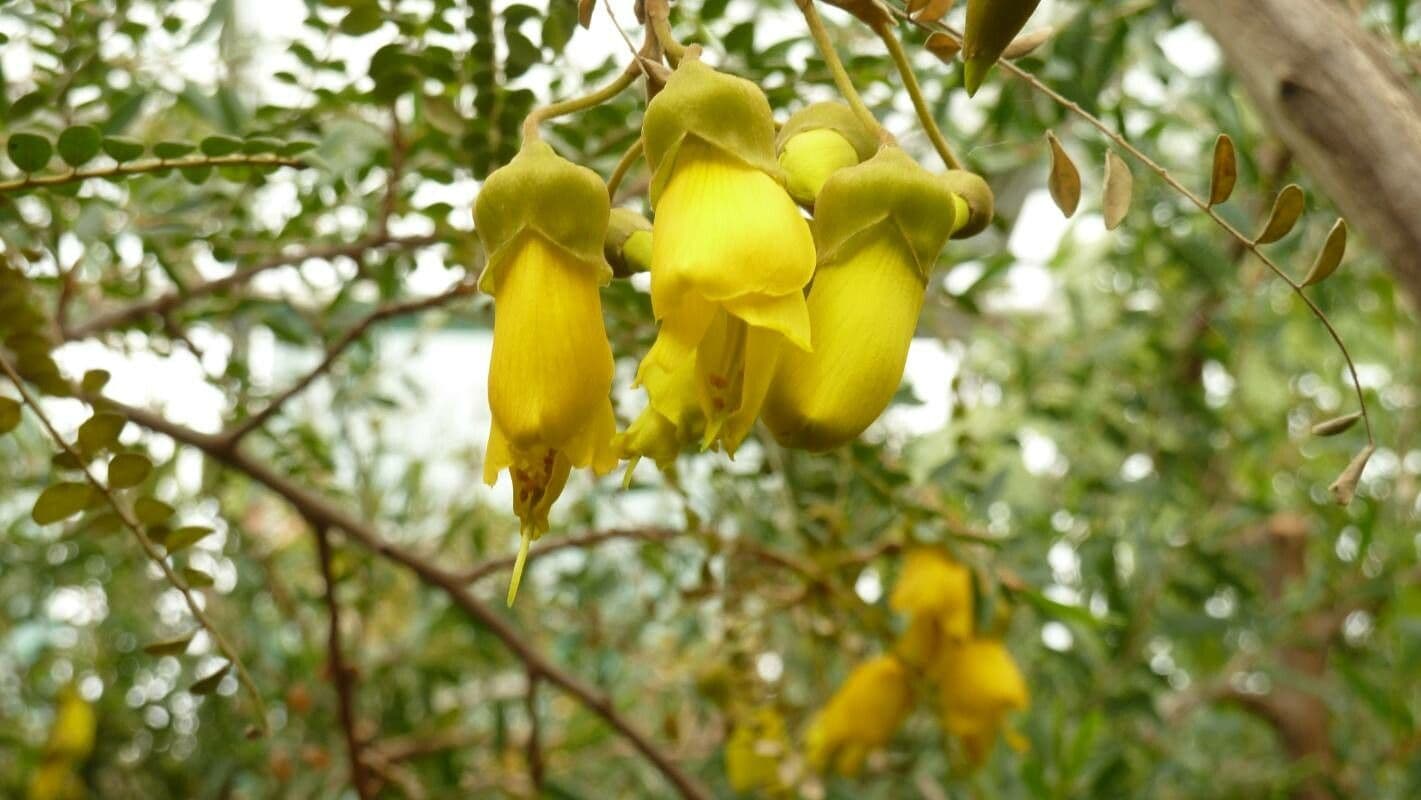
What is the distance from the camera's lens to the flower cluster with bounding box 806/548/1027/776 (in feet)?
3.22

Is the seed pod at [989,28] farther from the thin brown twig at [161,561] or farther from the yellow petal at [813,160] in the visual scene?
the thin brown twig at [161,561]

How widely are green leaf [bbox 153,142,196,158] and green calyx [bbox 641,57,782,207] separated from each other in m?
0.28

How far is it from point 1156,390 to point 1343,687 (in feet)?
Result: 1.67

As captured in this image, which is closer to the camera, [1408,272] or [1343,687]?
[1408,272]

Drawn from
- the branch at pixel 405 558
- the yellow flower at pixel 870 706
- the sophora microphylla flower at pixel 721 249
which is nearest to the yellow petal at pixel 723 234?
the sophora microphylla flower at pixel 721 249

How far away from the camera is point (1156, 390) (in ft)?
4.39

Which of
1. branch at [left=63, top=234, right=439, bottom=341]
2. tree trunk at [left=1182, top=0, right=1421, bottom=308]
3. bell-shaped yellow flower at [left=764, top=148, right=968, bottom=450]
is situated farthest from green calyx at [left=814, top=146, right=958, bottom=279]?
branch at [left=63, top=234, right=439, bottom=341]

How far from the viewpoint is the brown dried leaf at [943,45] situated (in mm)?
510

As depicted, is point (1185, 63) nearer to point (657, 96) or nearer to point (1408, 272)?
point (1408, 272)

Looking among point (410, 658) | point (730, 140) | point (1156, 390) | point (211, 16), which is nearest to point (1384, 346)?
point (1156, 390)

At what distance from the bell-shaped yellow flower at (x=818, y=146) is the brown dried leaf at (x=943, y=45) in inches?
1.8

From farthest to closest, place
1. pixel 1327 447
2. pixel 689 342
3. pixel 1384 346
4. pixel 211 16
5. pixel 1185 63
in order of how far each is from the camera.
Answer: pixel 1384 346, pixel 1327 447, pixel 1185 63, pixel 211 16, pixel 689 342

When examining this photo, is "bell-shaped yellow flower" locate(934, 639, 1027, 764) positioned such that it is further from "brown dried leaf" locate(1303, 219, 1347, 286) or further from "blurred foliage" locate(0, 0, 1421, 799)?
"brown dried leaf" locate(1303, 219, 1347, 286)

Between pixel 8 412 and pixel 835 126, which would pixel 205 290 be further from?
A: pixel 835 126
